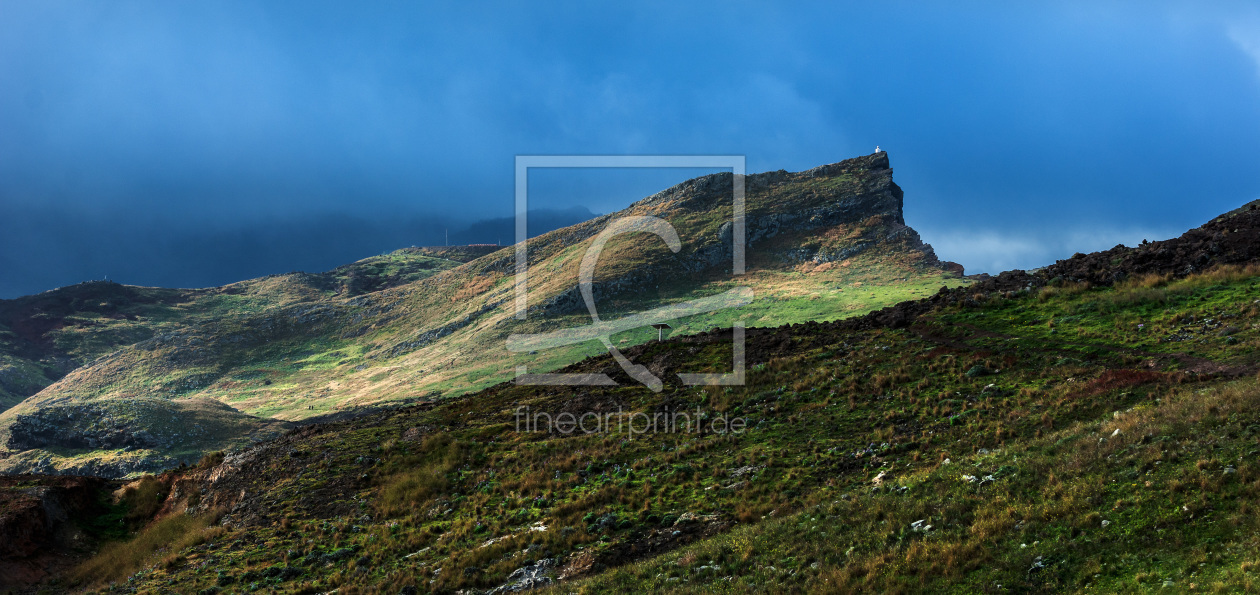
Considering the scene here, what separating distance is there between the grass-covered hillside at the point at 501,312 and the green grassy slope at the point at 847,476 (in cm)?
4100

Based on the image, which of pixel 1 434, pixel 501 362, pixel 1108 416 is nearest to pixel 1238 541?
pixel 1108 416

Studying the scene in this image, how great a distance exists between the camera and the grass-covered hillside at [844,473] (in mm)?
14609

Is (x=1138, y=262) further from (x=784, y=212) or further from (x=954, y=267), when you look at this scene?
(x=784, y=212)

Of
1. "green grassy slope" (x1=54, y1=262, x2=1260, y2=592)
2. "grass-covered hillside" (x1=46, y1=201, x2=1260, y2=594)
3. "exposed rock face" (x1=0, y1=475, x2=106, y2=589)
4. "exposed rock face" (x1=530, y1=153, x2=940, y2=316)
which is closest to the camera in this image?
"green grassy slope" (x1=54, y1=262, x2=1260, y2=592)

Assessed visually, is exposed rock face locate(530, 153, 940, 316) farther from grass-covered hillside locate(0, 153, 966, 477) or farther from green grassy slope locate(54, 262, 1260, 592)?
green grassy slope locate(54, 262, 1260, 592)

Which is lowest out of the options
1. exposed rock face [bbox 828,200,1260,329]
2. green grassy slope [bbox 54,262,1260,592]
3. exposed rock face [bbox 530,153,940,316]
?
green grassy slope [bbox 54,262,1260,592]

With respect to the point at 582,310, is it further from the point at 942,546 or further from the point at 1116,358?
the point at 942,546

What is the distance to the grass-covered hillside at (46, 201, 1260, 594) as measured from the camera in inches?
575

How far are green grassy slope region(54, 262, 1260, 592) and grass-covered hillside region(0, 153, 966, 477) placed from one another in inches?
1614

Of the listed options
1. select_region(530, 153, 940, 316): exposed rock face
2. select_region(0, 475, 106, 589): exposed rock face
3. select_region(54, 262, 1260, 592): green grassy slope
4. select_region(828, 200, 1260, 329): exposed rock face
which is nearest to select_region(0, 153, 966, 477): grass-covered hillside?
select_region(530, 153, 940, 316): exposed rock face

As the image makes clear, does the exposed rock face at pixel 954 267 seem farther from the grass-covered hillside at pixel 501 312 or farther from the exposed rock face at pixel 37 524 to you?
the exposed rock face at pixel 37 524

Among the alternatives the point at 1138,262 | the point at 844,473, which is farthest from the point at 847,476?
the point at 1138,262

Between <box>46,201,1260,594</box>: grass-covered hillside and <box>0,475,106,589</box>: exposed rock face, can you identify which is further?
<box>0,475,106,589</box>: exposed rock face

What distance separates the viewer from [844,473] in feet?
76.3
